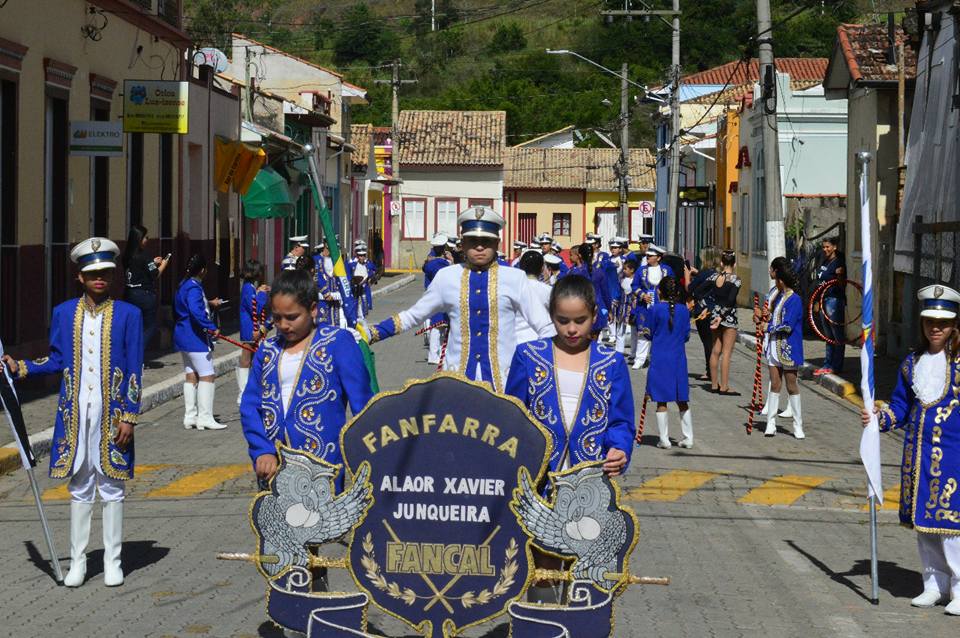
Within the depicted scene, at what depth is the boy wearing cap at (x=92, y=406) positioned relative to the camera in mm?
7992

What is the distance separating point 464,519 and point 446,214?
220 ft

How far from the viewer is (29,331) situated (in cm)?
1788

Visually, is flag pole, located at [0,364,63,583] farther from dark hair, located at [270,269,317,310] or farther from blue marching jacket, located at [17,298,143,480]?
dark hair, located at [270,269,317,310]

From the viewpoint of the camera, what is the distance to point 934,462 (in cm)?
775

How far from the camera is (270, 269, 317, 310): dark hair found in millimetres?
6605

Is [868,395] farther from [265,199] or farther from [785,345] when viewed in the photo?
[265,199]

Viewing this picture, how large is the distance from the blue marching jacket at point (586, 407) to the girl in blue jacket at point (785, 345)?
8.52 m

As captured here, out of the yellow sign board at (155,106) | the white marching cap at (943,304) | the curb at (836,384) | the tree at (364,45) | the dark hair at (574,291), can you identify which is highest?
the tree at (364,45)

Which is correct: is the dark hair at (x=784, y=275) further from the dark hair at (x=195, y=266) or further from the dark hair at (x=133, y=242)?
the dark hair at (x=133, y=242)

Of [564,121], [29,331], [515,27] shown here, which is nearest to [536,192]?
[564,121]

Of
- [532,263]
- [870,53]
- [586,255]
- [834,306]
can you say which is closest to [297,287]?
[532,263]

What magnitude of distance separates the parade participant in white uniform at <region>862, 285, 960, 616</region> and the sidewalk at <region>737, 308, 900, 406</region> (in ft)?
Answer: 26.2

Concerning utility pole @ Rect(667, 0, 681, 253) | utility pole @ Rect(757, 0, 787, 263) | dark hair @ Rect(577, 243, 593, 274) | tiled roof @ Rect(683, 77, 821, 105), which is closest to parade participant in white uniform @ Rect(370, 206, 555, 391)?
A: utility pole @ Rect(757, 0, 787, 263)

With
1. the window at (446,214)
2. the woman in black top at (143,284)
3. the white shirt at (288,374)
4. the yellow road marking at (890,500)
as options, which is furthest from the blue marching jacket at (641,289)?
the window at (446,214)
